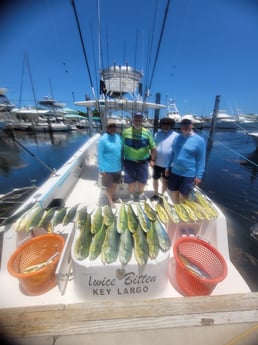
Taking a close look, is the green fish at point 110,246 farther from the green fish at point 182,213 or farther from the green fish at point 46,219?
the green fish at point 182,213

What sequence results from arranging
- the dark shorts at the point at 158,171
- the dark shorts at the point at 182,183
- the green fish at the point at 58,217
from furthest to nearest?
1. the dark shorts at the point at 158,171
2. the dark shorts at the point at 182,183
3. the green fish at the point at 58,217

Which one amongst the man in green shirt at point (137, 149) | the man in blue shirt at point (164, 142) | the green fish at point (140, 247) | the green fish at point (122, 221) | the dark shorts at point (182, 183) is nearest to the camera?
the green fish at point (140, 247)

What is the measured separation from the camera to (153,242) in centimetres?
167

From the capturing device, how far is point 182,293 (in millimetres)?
1771

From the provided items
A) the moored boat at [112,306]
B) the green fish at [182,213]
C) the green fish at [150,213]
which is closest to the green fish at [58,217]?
the moored boat at [112,306]

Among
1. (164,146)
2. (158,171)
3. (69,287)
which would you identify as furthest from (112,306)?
(164,146)

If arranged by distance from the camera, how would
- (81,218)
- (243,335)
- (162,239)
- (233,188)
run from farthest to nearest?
(233,188) → (81,218) → (162,239) → (243,335)

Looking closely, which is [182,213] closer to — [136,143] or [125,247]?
[125,247]

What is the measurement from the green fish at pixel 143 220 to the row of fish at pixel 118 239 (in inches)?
0.5

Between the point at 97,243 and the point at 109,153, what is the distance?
1.58m

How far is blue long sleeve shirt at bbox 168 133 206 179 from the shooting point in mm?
2564

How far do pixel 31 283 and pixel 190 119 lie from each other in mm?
3060

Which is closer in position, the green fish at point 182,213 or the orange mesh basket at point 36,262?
the orange mesh basket at point 36,262

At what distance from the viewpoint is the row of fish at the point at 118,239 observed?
1536 mm
